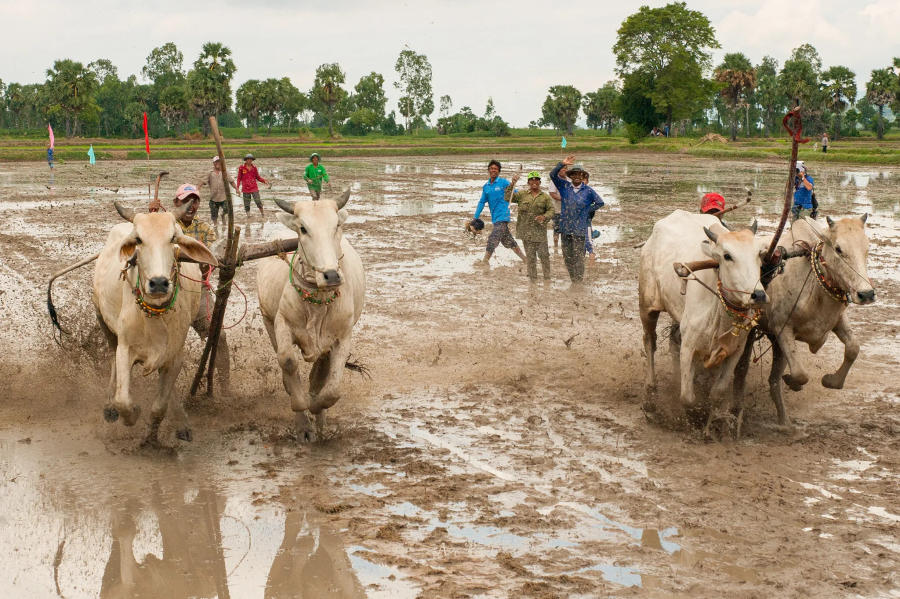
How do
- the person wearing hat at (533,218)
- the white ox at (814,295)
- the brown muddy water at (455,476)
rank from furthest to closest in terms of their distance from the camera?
the person wearing hat at (533,218) < the white ox at (814,295) < the brown muddy water at (455,476)

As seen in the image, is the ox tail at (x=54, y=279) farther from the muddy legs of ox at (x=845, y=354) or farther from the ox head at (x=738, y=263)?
the muddy legs of ox at (x=845, y=354)

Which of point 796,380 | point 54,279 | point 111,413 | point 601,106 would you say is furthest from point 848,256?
point 601,106

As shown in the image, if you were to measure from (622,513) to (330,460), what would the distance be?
7.36 feet

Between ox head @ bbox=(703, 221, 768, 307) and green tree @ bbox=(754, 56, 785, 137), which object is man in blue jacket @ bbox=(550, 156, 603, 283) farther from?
green tree @ bbox=(754, 56, 785, 137)

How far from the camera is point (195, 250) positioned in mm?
6801

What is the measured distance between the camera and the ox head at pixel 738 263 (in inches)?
272

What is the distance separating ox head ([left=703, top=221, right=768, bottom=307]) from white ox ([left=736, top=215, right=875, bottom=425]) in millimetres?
829

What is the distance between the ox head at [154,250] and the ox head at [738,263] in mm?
3846

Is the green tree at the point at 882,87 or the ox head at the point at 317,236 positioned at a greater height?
the green tree at the point at 882,87

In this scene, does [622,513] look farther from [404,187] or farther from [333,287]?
[404,187]

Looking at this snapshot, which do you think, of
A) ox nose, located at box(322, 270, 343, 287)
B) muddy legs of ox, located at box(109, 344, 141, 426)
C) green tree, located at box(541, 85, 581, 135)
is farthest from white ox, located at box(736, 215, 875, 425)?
green tree, located at box(541, 85, 581, 135)

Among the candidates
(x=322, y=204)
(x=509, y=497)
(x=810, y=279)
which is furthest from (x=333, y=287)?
(x=810, y=279)

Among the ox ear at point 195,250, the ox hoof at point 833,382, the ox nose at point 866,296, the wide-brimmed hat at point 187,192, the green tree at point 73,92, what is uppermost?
the green tree at point 73,92

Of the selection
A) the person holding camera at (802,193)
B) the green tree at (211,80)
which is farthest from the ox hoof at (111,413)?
the green tree at (211,80)
